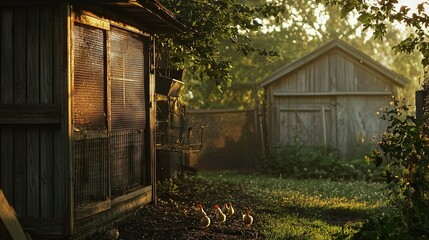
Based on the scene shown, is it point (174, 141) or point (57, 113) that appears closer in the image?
point (57, 113)

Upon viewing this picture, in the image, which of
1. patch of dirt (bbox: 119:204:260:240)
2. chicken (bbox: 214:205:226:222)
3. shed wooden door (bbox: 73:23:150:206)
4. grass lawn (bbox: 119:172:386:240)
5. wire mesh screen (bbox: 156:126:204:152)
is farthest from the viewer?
wire mesh screen (bbox: 156:126:204:152)

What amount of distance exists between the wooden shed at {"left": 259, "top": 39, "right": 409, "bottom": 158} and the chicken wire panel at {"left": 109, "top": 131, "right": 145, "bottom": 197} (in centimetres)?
1245

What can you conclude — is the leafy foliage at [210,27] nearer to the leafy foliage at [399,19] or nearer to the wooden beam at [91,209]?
the leafy foliage at [399,19]

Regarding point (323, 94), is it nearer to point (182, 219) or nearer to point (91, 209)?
point (182, 219)

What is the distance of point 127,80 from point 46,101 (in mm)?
2477

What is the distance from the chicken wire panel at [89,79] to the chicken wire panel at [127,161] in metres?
0.75

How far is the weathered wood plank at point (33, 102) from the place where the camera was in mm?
7980

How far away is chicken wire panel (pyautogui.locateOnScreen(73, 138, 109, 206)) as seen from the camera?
8359mm

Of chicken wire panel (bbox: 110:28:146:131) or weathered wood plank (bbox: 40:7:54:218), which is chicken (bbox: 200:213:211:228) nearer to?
chicken wire panel (bbox: 110:28:146:131)

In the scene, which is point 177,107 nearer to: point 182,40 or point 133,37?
point 182,40

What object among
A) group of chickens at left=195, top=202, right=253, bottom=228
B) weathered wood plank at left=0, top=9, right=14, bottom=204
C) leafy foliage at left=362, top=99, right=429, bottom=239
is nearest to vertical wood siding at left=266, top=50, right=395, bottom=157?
group of chickens at left=195, top=202, right=253, bottom=228

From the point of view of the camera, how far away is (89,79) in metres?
8.72

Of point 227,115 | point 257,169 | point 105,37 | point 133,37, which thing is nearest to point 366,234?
point 105,37

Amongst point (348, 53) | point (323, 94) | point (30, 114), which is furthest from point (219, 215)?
point (348, 53)
